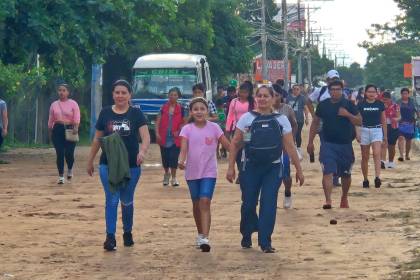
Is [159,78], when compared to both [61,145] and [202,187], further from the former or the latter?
[202,187]

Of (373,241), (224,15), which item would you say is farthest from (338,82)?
(224,15)

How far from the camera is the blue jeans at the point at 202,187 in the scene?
484 inches

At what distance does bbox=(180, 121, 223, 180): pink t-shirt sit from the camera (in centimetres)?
1233

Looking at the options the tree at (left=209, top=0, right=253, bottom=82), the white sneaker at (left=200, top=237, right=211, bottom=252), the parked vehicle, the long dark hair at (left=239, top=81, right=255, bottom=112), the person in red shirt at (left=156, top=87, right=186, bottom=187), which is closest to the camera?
the white sneaker at (left=200, top=237, right=211, bottom=252)

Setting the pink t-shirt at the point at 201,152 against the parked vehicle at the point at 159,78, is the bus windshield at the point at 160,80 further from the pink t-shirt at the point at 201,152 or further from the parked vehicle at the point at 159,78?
the pink t-shirt at the point at 201,152

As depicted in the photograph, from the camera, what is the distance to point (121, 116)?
1228 centimetres

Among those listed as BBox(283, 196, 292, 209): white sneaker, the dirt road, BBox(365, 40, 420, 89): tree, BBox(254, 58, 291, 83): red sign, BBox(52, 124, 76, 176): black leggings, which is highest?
BBox(365, 40, 420, 89): tree

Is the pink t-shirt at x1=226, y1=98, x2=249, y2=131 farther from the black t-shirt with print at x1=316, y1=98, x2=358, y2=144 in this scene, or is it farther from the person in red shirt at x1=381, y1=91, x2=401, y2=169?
the person in red shirt at x1=381, y1=91, x2=401, y2=169

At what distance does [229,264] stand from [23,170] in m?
14.3

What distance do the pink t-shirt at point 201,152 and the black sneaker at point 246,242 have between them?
0.72m

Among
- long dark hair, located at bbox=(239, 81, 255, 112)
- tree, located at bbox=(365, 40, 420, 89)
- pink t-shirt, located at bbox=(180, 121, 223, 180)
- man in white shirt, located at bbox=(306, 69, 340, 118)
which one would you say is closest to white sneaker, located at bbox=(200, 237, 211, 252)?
pink t-shirt, located at bbox=(180, 121, 223, 180)

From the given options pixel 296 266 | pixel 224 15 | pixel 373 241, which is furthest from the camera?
pixel 224 15

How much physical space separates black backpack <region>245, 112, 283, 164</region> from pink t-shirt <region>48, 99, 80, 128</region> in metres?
8.96

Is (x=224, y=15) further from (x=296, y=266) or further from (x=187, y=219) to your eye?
(x=296, y=266)
